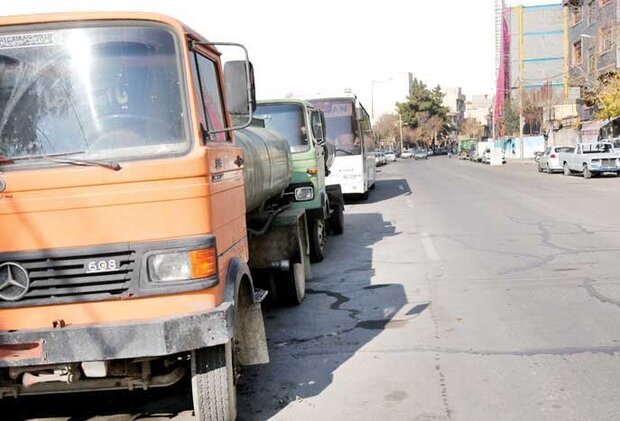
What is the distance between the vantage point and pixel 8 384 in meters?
4.06

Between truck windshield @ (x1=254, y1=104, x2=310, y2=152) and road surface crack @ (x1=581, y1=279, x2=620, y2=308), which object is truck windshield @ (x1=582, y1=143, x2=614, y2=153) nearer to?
truck windshield @ (x1=254, y1=104, x2=310, y2=152)

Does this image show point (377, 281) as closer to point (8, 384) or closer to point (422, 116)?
point (8, 384)

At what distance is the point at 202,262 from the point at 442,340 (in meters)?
3.21

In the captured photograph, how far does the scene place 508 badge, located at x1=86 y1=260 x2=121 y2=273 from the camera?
3691 millimetres

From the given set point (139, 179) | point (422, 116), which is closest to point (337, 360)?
point (139, 179)

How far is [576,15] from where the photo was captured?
5056 cm

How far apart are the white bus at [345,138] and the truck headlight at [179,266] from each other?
653 inches

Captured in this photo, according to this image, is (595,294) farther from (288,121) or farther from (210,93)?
(210,93)

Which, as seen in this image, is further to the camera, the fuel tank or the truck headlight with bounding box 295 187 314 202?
the truck headlight with bounding box 295 187 314 202

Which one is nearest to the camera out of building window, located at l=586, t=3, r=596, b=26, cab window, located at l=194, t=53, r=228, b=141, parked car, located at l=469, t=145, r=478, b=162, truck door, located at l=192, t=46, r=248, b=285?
truck door, located at l=192, t=46, r=248, b=285

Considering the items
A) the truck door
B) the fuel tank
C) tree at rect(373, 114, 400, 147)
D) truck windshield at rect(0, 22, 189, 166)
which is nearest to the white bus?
the fuel tank

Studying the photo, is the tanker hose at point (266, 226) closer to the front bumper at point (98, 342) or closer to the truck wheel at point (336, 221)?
the front bumper at point (98, 342)

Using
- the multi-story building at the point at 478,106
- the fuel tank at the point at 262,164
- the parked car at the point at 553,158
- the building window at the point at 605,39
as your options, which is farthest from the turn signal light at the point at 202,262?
the multi-story building at the point at 478,106

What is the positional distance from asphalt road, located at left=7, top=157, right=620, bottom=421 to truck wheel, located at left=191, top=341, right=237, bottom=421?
0.66 meters
